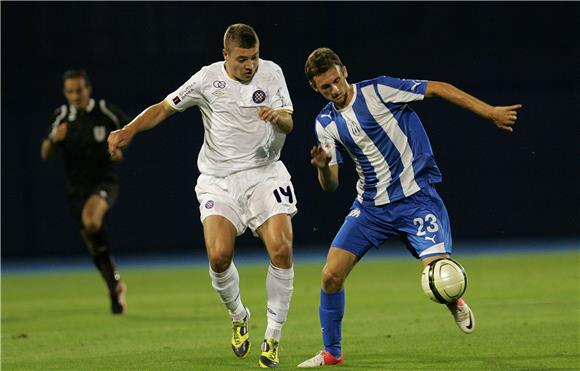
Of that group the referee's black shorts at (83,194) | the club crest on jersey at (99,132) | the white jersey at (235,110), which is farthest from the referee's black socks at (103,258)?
the white jersey at (235,110)

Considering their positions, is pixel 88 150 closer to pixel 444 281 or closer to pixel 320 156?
pixel 320 156

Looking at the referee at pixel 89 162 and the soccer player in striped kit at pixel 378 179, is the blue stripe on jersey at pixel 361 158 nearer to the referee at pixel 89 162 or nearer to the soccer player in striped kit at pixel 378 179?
the soccer player in striped kit at pixel 378 179

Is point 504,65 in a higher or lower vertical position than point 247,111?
lower

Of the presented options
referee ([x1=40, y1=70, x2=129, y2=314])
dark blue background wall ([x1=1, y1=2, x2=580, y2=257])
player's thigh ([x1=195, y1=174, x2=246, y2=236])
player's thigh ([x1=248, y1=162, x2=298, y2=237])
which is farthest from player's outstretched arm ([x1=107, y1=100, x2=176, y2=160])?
dark blue background wall ([x1=1, y1=2, x2=580, y2=257])

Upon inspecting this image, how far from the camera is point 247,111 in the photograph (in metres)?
7.81

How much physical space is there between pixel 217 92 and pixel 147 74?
1165cm

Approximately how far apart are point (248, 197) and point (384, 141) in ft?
3.49

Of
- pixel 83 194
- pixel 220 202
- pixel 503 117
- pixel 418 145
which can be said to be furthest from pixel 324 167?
pixel 83 194

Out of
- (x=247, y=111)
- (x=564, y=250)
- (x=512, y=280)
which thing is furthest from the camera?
(x=564, y=250)

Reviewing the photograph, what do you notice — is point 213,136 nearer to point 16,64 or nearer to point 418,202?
point 418,202

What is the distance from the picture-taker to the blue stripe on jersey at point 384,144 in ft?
24.8

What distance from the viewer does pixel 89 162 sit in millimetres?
12188

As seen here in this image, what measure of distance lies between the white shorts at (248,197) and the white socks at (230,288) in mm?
339

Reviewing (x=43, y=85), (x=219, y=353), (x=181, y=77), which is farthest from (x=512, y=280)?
(x=43, y=85)
